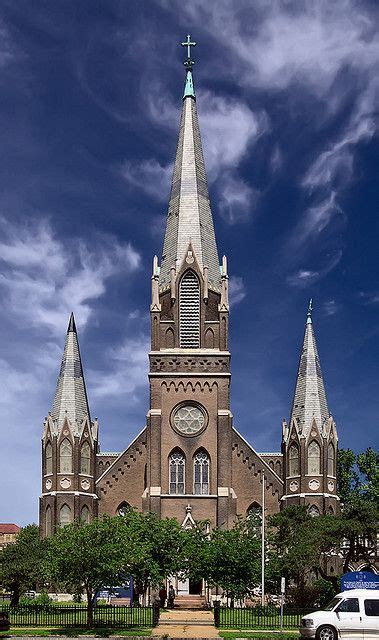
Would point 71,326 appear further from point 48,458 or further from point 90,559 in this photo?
point 90,559

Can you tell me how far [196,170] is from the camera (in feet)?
279

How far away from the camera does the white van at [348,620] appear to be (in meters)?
34.1

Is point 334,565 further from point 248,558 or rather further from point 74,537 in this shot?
point 74,537

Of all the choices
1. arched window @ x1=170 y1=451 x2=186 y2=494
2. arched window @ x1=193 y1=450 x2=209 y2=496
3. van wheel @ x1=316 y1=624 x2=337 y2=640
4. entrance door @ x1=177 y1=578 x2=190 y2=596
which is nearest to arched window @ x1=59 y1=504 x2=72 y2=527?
arched window @ x1=170 y1=451 x2=186 y2=494

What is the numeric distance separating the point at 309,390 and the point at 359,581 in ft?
116

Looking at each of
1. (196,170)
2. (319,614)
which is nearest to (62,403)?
→ (196,170)

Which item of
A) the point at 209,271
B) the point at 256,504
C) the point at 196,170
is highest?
the point at 196,170

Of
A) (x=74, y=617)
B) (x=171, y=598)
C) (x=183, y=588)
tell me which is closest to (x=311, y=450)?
(x=183, y=588)

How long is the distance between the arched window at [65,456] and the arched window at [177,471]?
8.76m

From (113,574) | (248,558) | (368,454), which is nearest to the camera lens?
(113,574)

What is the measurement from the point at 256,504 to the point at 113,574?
31.7 m

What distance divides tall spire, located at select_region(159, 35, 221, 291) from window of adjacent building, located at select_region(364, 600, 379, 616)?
45.7 meters

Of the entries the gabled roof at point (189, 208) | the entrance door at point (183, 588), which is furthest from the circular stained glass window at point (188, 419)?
the entrance door at point (183, 588)

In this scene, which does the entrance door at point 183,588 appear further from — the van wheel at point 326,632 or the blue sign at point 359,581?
the van wheel at point 326,632
